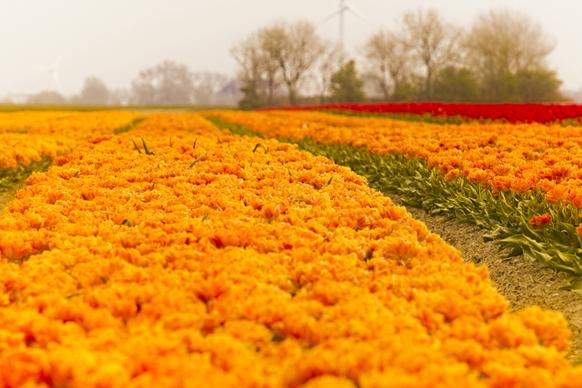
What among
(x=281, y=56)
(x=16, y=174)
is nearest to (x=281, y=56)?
(x=281, y=56)

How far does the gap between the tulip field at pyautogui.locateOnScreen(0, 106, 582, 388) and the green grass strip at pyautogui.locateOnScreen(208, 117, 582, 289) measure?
0.03 m

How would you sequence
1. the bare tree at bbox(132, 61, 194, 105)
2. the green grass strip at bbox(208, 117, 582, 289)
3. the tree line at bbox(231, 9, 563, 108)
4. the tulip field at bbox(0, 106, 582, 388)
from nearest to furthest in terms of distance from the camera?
the tulip field at bbox(0, 106, 582, 388)
the green grass strip at bbox(208, 117, 582, 289)
the tree line at bbox(231, 9, 563, 108)
the bare tree at bbox(132, 61, 194, 105)

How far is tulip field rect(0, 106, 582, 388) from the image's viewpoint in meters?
2.89

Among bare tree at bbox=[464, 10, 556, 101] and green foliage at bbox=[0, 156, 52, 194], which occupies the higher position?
bare tree at bbox=[464, 10, 556, 101]

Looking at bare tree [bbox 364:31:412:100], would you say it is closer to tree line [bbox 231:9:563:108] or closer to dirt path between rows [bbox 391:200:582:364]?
tree line [bbox 231:9:563:108]

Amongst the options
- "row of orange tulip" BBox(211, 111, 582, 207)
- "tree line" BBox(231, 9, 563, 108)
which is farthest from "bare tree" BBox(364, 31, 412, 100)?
"row of orange tulip" BBox(211, 111, 582, 207)

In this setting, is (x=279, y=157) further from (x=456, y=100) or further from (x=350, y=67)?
(x=350, y=67)

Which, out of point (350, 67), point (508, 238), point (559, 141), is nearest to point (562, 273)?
point (508, 238)

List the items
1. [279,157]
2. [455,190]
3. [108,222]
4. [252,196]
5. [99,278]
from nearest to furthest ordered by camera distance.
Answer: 1. [99,278]
2. [108,222]
3. [252,196]
4. [455,190]
5. [279,157]

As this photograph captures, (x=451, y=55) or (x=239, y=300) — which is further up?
(x=451, y=55)

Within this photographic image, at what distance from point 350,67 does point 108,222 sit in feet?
239

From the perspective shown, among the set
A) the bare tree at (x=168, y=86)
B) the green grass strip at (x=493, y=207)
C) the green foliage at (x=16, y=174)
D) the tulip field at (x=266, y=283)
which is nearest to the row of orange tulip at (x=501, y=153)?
the tulip field at (x=266, y=283)

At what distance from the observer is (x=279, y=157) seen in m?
10.2

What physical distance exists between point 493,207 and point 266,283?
498cm
